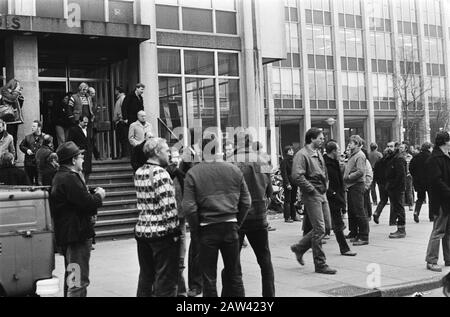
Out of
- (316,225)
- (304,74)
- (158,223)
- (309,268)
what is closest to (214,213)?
(158,223)

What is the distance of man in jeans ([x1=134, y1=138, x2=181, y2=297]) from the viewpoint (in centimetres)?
560

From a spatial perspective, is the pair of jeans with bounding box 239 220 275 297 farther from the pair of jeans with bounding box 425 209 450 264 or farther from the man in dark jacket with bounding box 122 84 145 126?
the man in dark jacket with bounding box 122 84 145 126

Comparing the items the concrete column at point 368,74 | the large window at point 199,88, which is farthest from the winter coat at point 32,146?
the concrete column at point 368,74

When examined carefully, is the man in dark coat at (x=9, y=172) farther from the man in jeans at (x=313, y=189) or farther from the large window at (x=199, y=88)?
the large window at (x=199, y=88)

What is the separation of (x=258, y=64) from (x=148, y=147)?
12192mm

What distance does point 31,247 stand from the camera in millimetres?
6383

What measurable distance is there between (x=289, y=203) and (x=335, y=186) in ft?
15.1

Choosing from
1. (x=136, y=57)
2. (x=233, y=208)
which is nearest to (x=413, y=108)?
(x=136, y=57)

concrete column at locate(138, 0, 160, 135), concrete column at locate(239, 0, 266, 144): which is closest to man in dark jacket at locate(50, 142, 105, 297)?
concrete column at locate(138, 0, 160, 135)

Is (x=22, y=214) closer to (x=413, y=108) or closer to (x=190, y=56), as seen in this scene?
(x=190, y=56)

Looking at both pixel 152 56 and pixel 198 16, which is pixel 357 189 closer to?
pixel 152 56

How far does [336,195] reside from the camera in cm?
979

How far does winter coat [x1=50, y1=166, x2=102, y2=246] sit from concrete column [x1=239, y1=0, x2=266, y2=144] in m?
11.5

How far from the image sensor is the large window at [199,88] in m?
16.2
